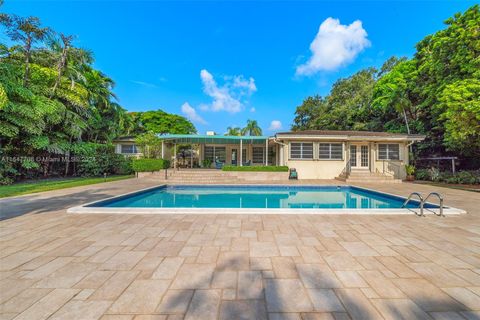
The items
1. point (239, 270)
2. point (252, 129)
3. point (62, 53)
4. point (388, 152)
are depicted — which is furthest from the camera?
point (252, 129)

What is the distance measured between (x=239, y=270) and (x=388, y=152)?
1641 centimetres

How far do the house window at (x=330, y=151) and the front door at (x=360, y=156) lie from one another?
103 cm

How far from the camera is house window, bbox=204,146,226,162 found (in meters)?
20.1

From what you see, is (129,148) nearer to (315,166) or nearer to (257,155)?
(257,155)

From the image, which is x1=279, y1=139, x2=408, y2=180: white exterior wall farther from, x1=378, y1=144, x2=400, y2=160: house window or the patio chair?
the patio chair

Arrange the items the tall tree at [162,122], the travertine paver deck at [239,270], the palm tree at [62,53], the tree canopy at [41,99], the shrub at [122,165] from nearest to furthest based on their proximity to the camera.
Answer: the travertine paver deck at [239,270], the tree canopy at [41,99], the palm tree at [62,53], the shrub at [122,165], the tall tree at [162,122]

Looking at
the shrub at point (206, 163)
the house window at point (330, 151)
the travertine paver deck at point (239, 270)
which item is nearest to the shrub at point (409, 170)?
the house window at point (330, 151)

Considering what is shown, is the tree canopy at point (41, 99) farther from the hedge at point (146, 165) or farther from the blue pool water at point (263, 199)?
the blue pool water at point (263, 199)

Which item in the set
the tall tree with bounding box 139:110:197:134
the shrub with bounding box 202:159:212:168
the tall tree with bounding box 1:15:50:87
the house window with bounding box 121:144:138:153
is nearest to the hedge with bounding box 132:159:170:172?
the shrub with bounding box 202:159:212:168

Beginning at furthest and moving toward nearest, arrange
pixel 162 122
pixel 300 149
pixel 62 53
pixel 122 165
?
pixel 162 122, pixel 122 165, pixel 300 149, pixel 62 53

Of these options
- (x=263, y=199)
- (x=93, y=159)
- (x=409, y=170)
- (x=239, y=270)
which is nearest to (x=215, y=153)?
(x=93, y=159)

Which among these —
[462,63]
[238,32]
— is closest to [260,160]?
[238,32]

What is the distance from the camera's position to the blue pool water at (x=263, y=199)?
25.7 ft

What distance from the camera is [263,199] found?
9.26 metres
